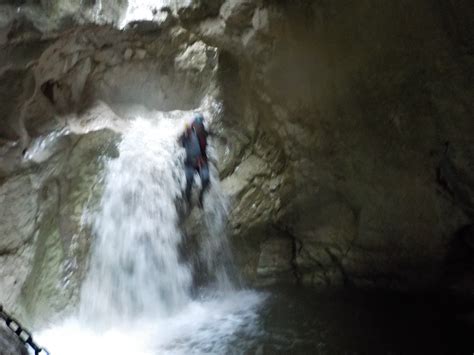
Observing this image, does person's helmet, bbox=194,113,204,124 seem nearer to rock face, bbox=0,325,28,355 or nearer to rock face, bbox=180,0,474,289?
rock face, bbox=180,0,474,289

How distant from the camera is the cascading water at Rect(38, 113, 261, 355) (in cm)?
625

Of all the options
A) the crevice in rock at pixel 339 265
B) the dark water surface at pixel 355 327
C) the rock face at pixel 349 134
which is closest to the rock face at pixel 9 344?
the dark water surface at pixel 355 327

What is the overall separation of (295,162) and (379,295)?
2679 mm

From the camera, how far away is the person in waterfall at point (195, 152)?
7.34 m

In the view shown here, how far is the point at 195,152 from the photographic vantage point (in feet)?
24.2

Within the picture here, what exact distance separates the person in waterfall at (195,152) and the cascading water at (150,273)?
0.20 metres

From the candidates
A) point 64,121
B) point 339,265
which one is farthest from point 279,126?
point 64,121

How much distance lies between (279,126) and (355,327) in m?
3.62

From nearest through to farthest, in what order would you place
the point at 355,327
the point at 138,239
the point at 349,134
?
the point at 355,327, the point at 349,134, the point at 138,239

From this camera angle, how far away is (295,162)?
7676 millimetres

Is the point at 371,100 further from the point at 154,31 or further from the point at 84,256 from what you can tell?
the point at 84,256

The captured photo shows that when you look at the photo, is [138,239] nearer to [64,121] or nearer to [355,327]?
[64,121]

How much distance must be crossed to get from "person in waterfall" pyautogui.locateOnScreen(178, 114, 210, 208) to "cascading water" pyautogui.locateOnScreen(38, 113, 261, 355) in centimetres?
20

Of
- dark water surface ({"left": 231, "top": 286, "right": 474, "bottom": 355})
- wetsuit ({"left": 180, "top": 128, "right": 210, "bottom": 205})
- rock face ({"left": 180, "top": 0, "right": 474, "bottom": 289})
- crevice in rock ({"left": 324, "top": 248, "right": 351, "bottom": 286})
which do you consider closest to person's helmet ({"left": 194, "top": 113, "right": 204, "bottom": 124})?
wetsuit ({"left": 180, "top": 128, "right": 210, "bottom": 205})
